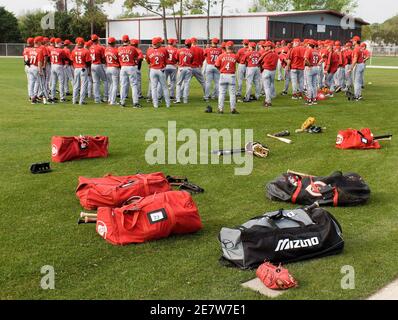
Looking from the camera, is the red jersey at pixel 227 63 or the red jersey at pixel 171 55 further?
the red jersey at pixel 171 55

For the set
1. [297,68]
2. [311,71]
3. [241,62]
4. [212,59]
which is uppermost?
[212,59]

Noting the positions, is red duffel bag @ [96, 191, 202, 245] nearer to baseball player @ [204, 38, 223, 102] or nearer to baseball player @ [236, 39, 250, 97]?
baseball player @ [204, 38, 223, 102]

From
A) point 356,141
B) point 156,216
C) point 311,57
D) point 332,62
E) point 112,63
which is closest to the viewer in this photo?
Result: point 156,216

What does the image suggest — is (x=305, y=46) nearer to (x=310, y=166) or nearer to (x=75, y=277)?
(x=310, y=166)

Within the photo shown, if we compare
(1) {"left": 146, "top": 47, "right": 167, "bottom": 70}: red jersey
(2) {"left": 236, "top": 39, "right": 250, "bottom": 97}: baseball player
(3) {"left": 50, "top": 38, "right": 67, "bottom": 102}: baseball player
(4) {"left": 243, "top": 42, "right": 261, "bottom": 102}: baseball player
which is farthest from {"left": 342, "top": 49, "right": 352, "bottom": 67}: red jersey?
(3) {"left": 50, "top": 38, "right": 67, "bottom": 102}: baseball player

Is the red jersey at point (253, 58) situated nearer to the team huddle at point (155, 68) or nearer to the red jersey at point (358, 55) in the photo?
the team huddle at point (155, 68)

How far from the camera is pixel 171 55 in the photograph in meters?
18.6

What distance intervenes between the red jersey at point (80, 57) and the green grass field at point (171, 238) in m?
4.03

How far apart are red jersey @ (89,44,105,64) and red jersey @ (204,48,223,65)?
3761mm

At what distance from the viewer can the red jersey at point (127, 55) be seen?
16.6m

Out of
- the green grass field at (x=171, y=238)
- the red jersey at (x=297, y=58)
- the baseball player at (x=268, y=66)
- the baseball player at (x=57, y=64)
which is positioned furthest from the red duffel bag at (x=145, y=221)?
the red jersey at (x=297, y=58)

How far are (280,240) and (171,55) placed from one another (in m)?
14.1

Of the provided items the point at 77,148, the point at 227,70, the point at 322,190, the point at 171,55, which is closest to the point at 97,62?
the point at 171,55

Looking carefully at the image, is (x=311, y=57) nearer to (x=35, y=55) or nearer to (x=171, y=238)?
(x=35, y=55)
